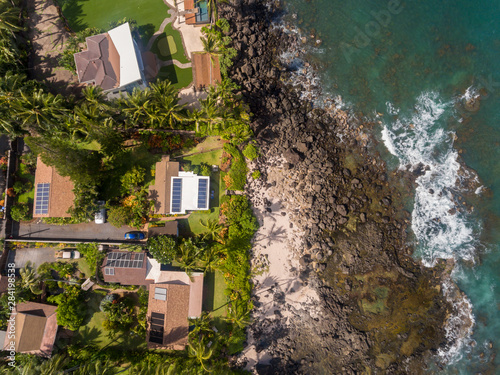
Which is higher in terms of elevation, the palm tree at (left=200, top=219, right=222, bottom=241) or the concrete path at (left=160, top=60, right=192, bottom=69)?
the concrete path at (left=160, top=60, right=192, bottom=69)

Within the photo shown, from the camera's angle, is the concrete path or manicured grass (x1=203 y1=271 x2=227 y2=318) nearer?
manicured grass (x1=203 y1=271 x2=227 y2=318)

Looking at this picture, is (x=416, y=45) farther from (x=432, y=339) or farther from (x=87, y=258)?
(x=87, y=258)

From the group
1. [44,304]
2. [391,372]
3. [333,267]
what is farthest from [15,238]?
[391,372]

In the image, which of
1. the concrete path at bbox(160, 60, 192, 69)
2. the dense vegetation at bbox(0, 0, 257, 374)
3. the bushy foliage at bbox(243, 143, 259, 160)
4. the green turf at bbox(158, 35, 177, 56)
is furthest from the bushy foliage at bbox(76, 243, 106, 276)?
the green turf at bbox(158, 35, 177, 56)

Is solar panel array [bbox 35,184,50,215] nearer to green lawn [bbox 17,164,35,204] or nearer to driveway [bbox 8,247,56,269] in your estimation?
green lawn [bbox 17,164,35,204]

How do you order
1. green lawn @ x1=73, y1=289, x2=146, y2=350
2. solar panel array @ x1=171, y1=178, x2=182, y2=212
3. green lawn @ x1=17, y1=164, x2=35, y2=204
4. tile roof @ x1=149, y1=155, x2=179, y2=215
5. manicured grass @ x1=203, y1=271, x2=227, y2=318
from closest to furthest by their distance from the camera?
solar panel array @ x1=171, y1=178, x2=182, y2=212, tile roof @ x1=149, y1=155, x2=179, y2=215, green lawn @ x1=73, y1=289, x2=146, y2=350, manicured grass @ x1=203, y1=271, x2=227, y2=318, green lawn @ x1=17, y1=164, x2=35, y2=204

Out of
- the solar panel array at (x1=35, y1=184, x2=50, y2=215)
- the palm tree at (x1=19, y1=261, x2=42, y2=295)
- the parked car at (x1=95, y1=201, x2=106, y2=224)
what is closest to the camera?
the solar panel array at (x1=35, y1=184, x2=50, y2=215)

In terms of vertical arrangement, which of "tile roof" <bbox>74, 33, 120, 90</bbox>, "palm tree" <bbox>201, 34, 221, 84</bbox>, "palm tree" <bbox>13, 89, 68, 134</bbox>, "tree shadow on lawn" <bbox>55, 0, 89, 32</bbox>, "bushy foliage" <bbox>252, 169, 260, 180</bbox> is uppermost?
"tree shadow on lawn" <bbox>55, 0, 89, 32</bbox>
